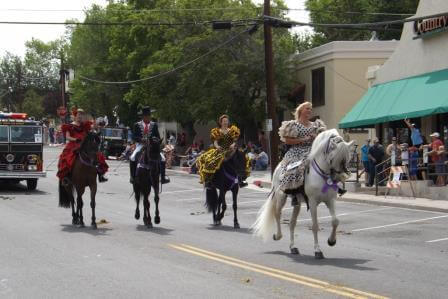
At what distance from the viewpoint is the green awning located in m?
25.8

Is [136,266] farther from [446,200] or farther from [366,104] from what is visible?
[366,104]

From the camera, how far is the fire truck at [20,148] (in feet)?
82.4

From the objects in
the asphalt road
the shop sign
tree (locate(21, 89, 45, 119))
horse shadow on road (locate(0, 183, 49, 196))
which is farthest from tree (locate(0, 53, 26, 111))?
the asphalt road

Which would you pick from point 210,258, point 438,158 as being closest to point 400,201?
point 438,158

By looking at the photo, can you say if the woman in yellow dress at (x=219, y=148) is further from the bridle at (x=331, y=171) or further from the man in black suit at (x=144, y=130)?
the bridle at (x=331, y=171)

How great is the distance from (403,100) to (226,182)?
14850mm

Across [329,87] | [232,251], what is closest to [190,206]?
[232,251]

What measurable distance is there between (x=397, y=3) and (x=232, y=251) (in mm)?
45429

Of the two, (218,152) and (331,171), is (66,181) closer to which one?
(218,152)

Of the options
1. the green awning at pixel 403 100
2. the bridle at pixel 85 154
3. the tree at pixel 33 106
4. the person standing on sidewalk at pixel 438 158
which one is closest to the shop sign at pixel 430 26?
the green awning at pixel 403 100

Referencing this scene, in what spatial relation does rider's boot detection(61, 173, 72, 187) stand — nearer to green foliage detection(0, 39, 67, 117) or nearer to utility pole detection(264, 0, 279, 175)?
utility pole detection(264, 0, 279, 175)

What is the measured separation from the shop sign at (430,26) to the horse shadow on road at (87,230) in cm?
1739

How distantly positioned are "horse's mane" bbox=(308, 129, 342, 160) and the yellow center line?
78.1 inches

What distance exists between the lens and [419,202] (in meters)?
21.8
